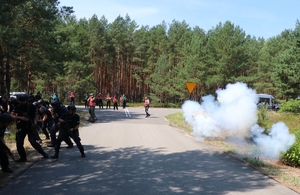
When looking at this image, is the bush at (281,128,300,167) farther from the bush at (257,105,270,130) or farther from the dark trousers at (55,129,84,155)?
the dark trousers at (55,129,84,155)

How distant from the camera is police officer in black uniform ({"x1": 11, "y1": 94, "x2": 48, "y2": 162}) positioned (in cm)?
870

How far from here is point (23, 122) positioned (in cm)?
880

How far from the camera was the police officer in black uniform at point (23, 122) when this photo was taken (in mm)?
8703

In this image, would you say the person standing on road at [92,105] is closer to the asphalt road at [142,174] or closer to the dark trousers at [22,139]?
the asphalt road at [142,174]

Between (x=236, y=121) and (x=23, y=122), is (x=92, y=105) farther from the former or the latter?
(x=23, y=122)

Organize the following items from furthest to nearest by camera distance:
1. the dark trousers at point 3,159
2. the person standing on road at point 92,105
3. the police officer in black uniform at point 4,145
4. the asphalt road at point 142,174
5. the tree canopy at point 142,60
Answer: the tree canopy at point 142,60, the person standing on road at point 92,105, the dark trousers at point 3,159, the police officer in black uniform at point 4,145, the asphalt road at point 142,174

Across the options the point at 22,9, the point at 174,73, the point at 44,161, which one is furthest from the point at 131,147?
the point at 174,73

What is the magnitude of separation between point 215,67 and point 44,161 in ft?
146

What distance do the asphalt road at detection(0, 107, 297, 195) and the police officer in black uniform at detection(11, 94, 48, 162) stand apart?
668 mm

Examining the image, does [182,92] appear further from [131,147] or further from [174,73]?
[131,147]

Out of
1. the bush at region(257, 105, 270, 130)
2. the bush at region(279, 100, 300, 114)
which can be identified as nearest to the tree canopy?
the bush at region(279, 100, 300, 114)

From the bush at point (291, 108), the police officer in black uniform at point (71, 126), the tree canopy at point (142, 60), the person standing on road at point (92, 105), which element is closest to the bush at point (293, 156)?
the police officer in black uniform at point (71, 126)

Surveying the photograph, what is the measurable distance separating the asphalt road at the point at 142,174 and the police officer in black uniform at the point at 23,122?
67cm

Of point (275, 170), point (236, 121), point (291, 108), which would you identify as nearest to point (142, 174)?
point (275, 170)
